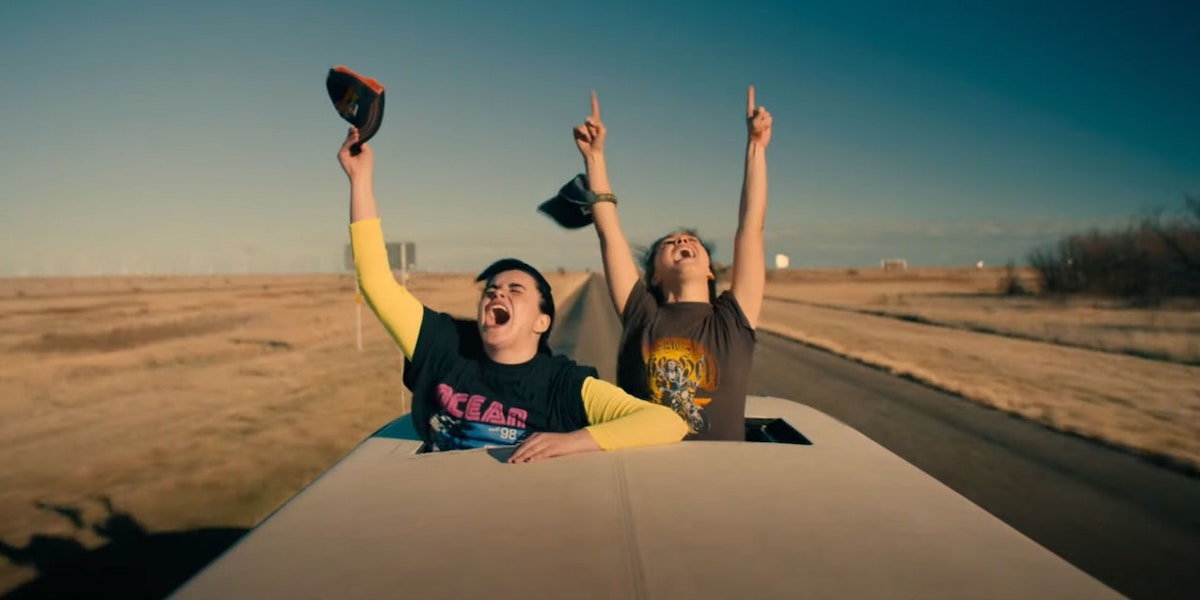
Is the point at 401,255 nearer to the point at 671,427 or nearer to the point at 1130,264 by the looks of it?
the point at 671,427

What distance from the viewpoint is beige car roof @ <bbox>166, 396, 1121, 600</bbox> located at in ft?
4.07

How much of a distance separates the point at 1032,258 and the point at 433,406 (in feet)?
195

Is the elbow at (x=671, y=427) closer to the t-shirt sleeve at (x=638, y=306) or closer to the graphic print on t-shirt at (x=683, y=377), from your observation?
the graphic print on t-shirt at (x=683, y=377)

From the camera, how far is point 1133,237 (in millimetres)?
45688

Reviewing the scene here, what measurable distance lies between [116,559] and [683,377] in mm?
4042

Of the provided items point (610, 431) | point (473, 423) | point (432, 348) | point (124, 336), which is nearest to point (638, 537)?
point (610, 431)

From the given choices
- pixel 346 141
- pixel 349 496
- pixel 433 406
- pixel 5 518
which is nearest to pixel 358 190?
pixel 346 141

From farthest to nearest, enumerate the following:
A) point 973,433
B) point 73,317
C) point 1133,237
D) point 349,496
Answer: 1. point 1133,237
2. point 73,317
3. point 973,433
4. point 349,496

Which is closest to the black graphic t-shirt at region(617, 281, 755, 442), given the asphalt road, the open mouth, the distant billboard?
the open mouth

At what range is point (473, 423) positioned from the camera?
2.56 meters

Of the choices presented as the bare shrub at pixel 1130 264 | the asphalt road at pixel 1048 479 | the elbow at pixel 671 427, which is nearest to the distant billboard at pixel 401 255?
the asphalt road at pixel 1048 479

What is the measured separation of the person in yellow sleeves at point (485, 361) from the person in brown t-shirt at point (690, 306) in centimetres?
33

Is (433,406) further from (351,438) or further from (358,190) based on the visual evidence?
(351,438)

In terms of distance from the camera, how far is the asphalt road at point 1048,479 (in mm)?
4191
